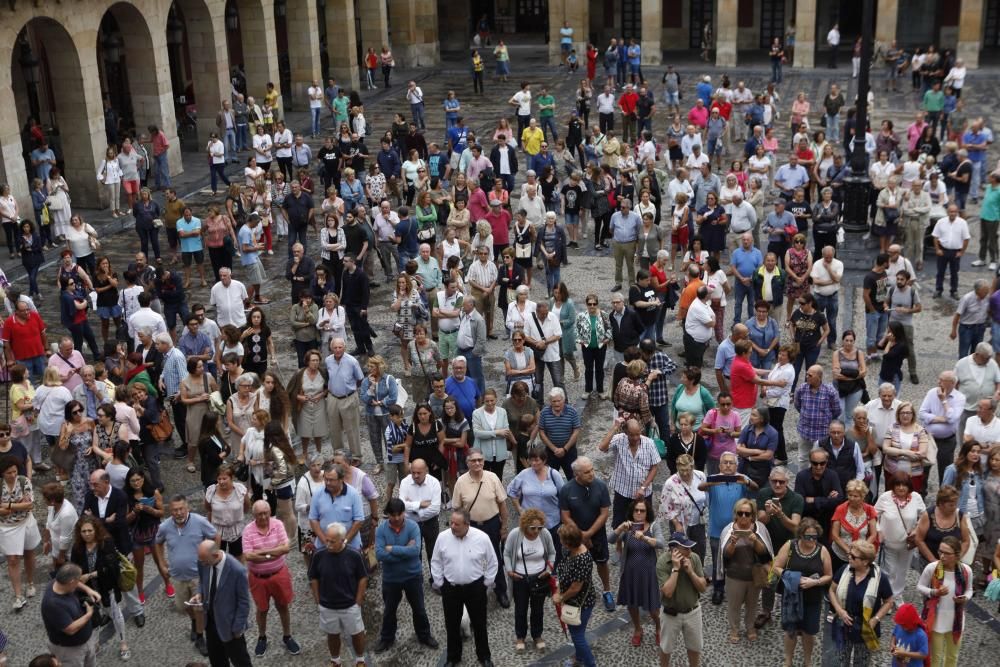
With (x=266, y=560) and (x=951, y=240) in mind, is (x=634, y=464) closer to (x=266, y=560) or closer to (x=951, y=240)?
(x=266, y=560)

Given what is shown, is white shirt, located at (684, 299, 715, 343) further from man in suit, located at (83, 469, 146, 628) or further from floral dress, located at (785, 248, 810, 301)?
man in suit, located at (83, 469, 146, 628)

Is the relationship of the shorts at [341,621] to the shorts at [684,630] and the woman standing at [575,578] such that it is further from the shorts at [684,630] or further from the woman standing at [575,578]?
the shorts at [684,630]

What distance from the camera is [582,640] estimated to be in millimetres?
9727

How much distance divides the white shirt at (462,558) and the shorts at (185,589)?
2.19 m

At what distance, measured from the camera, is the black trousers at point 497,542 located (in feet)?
34.8

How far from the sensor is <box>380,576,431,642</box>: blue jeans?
1015cm

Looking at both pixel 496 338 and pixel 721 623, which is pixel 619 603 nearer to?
pixel 721 623

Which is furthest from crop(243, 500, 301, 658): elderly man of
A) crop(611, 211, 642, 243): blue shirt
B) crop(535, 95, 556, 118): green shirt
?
crop(535, 95, 556, 118): green shirt

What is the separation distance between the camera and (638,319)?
47.9 feet

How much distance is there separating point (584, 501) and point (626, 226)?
811cm

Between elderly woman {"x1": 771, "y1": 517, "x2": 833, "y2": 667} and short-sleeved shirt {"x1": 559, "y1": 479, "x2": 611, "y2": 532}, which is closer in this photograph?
elderly woman {"x1": 771, "y1": 517, "x2": 833, "y2": 667}

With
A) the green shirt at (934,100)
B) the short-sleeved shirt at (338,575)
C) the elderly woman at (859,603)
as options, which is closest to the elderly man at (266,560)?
the short-sleeved shirt at (338,575)

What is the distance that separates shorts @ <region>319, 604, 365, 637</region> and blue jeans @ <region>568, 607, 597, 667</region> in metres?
1.71

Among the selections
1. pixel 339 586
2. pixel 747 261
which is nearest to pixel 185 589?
pixel 339 586
